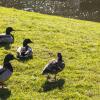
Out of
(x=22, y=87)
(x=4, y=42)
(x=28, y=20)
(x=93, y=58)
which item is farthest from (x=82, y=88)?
(x=28, y=20)

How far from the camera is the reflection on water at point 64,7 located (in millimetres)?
46312

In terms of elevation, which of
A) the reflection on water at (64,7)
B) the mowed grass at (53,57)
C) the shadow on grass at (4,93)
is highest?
the reflection on water at (64,7)

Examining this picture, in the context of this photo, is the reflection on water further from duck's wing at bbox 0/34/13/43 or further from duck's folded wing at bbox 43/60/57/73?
duck's folded wing at bbox 43/60/57/73

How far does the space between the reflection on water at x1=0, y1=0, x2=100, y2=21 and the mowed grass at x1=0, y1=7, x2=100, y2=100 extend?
15.7 m

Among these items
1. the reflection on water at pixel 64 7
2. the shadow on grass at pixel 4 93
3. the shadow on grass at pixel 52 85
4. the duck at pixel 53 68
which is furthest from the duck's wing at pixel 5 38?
the reflection on water at pixel 64 7

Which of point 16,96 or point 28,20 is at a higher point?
point 28,20

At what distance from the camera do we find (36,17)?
3031 cm

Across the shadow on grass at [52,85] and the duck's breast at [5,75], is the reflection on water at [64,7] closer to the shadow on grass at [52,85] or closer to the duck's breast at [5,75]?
the shadow on grass at [52,85]

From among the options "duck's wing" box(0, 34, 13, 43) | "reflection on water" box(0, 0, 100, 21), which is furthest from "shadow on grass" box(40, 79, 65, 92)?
"reflection on water" box(0, 0, 100, 21)

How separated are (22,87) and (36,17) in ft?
49.4

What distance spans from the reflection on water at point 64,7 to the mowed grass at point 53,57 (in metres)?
15.7

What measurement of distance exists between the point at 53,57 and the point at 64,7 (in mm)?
30261

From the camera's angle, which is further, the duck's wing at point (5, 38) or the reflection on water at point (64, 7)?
the reflection on water at point (64, 7)

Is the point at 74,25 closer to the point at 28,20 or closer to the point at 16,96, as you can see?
the point at 28,20
